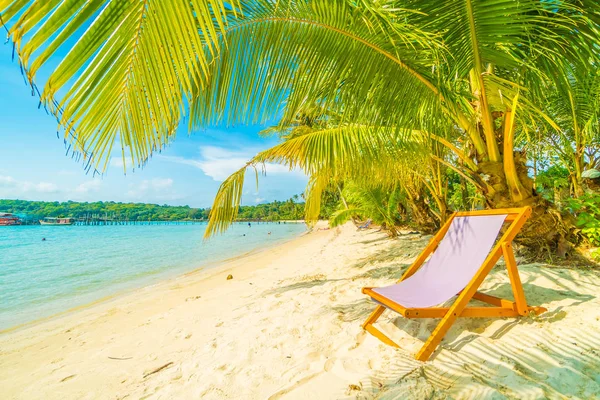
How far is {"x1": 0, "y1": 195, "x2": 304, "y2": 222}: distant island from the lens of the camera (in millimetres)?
62219

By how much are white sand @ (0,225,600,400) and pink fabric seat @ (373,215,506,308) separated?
11.9 inches

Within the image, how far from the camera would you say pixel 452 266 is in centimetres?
242

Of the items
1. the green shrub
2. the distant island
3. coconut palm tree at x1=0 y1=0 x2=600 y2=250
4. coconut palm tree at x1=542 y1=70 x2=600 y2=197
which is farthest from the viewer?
the distant island

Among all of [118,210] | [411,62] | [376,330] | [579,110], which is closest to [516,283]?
[376,330]

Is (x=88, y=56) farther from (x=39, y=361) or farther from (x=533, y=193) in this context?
(x=39, y=361)

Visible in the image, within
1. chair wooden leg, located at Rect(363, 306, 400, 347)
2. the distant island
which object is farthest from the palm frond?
the distant island

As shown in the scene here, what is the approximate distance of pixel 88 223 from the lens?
80625 mm

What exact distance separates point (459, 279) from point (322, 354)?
1150mm

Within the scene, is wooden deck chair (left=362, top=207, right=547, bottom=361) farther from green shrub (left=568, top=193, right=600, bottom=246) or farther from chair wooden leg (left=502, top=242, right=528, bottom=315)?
green shrub (left=568, top=193, right=600, bottom=246)

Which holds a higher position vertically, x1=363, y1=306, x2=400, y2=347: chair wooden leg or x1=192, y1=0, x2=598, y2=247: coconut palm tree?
x1=192, y1=0, x2=598, y2=247: coconut palm tree

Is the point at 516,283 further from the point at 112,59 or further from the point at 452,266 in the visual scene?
the point at 112,59

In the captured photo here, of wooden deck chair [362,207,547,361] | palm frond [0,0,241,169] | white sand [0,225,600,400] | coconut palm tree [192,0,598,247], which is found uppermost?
coconut palm tree [192,0,598,247]

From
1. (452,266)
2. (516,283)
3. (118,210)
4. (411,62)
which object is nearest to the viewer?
(516,283)

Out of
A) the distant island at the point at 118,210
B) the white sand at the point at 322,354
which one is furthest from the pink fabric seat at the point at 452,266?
the distant island at the point at 118,210
